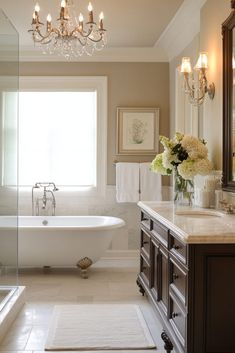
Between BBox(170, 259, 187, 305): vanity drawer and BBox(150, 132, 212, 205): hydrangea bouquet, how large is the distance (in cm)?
99

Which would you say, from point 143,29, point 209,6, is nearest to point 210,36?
point 209,6

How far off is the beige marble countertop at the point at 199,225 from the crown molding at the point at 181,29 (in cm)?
184

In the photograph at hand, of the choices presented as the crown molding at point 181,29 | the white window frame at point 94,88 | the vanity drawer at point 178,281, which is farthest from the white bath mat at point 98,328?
the crown molding at point 181,29

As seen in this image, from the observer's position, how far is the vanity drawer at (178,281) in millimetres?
2307

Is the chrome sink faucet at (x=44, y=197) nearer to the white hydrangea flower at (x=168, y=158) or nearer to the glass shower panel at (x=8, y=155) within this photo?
the glass shower panel at (x=8, y=155)

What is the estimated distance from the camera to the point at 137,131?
5.59 metres

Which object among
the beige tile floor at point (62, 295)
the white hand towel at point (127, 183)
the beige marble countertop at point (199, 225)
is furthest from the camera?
the white hand towel at point (127, 183)

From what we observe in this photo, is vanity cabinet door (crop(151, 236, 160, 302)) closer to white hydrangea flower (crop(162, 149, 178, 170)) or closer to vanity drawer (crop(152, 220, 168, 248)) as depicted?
vanity drawer (crop(152, 220, 168, 248))

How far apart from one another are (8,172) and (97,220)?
1.76 metres

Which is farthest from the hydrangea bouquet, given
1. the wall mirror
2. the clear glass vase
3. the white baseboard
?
the white baseboard

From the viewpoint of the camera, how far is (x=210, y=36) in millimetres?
3672

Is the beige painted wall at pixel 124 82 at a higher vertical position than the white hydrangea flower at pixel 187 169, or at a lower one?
higher

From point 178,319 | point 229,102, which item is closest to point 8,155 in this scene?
point 229,102

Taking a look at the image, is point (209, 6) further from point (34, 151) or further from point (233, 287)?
point (34, 151)
